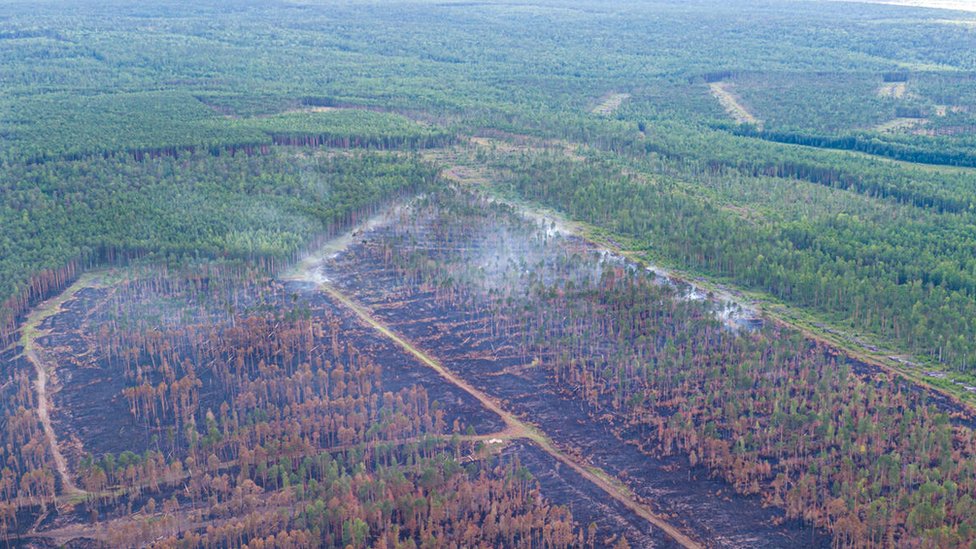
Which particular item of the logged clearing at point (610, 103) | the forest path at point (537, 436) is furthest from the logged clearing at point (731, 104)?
the forest path at point (537, 436)

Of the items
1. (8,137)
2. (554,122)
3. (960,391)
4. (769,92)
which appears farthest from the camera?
(769,92)

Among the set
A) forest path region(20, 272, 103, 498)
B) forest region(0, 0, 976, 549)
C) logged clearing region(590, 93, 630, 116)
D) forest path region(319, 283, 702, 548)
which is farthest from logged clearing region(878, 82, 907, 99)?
forest path region(20, 272, 103, 498)

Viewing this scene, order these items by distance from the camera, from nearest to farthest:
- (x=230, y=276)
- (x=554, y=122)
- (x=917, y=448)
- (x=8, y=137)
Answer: (x=917, y=448)
(x=230, y=276)
(x=8, y=137)
(x=554, y=122)

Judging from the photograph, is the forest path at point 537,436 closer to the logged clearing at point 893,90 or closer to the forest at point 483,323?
the forest at point 483,323

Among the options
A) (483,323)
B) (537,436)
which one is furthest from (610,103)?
(537,436)

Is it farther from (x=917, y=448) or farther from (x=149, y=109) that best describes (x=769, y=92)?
(x=917, y=448)

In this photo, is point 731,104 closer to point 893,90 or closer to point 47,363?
point 893,90

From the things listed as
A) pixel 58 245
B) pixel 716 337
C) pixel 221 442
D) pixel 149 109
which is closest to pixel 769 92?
pixel 149 109
